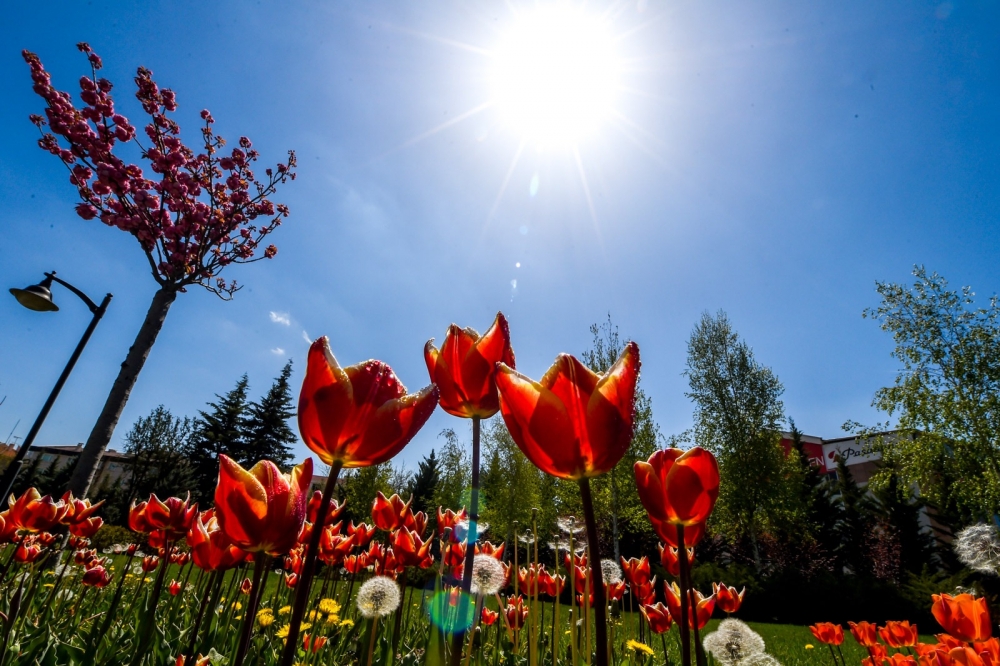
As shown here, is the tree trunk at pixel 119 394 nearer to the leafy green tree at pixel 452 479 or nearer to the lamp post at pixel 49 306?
the lamp post at pixel 49 306

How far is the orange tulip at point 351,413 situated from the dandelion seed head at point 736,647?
47.4 inches

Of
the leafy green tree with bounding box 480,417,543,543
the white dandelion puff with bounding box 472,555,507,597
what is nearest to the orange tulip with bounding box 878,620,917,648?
the white dandelion puff with bounding box 472,555,507,597

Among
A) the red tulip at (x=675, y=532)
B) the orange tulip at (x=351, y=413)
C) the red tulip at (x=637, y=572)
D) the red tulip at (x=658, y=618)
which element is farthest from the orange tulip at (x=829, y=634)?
the orange tulip at (x=351, y=413)

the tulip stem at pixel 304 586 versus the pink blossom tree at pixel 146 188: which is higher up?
the pink blossom tree at pixel 146 188

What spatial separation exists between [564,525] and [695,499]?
119cm

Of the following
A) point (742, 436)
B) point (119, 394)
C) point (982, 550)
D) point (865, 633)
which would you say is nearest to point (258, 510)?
point (865, 633)

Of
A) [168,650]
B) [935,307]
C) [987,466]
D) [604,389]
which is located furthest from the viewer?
[935,307]

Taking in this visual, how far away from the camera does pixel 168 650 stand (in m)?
2.25

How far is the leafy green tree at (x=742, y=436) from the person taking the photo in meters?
22.0

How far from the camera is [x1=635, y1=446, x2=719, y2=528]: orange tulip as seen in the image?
3.24 ft

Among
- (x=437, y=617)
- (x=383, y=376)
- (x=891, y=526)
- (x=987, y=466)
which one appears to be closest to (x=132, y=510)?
(x=437, y=617)

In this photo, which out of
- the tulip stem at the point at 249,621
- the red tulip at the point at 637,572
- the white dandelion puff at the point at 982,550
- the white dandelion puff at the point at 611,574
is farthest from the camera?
the white dandelion puff at the point at 982,550

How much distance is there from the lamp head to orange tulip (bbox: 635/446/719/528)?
9.24 meters

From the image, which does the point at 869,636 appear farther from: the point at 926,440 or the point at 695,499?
the point at 926,440
